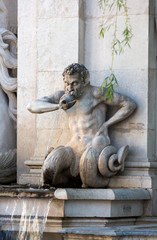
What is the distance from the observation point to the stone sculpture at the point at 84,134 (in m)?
11.1

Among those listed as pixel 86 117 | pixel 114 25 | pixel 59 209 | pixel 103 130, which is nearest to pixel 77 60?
pixel 114 25

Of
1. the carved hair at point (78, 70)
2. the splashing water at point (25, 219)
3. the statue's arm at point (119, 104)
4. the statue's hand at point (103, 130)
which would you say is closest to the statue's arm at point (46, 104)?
the carved hair at point (78, 70)

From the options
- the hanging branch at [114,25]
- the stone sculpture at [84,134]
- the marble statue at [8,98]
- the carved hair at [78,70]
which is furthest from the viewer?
the marble statue at [8,98]

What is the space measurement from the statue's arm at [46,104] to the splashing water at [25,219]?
5.18 ft

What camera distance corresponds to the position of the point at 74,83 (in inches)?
450

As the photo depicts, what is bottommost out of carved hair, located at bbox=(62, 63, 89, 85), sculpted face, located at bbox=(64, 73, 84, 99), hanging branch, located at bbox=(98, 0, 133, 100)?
sculpted face, located at bbox=(64, 73, 84, 99)

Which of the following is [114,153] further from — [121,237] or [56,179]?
[121,237]

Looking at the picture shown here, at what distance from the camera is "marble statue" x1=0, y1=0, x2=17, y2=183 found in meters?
13.2

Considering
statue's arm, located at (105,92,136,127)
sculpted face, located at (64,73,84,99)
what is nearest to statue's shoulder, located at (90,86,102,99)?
statue's arm, located at (105,92,136,127)

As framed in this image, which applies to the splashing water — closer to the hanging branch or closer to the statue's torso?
the statue's torso

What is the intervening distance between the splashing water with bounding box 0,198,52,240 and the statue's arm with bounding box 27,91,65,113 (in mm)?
1580

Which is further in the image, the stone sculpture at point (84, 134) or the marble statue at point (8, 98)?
the marble statue at point (8, 98)

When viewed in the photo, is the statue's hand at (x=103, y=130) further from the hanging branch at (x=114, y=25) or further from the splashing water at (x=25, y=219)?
the splashing water at (x=25, y=219)

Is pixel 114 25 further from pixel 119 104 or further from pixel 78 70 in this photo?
pixel 119 104
